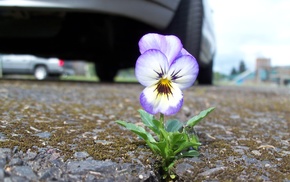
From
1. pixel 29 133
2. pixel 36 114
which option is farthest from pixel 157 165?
pixel 36 114

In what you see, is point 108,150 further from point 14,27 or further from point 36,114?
point 14,27

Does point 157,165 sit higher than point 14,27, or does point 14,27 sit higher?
point 14,27

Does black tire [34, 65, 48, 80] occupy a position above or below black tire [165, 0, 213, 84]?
below

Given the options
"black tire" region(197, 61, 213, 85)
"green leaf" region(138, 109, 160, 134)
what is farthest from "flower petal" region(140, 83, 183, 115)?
"black tire" region(197, 61, 213, 85)

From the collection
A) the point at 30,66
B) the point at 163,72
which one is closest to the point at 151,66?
the point at 163,72

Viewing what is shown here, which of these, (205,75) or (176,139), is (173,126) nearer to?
(176,139)

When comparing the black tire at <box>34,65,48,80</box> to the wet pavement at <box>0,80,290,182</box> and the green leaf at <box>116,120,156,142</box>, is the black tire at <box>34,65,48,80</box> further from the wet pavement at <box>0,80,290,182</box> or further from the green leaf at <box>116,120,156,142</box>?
the green leaf at <box>116,120,156,142</box>

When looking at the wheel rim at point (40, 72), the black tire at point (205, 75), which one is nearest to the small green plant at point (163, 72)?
the black tire at point (205, 75)

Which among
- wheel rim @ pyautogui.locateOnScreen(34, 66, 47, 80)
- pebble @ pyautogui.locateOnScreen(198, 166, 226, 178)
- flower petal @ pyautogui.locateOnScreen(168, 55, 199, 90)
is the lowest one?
wheel rim @ pyautogui.locateOnScreen(34, 66, 47, 80)
